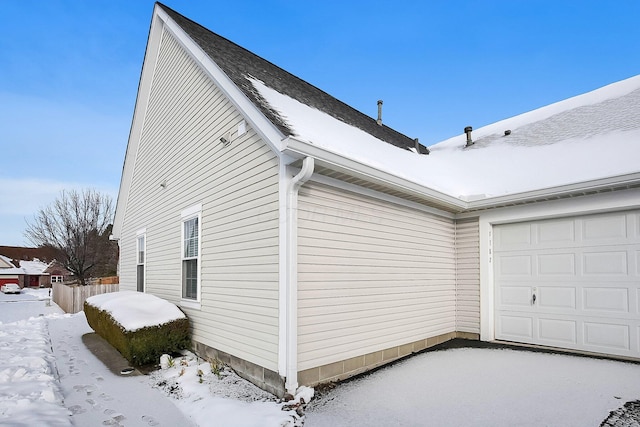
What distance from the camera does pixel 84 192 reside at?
2433 centimetres

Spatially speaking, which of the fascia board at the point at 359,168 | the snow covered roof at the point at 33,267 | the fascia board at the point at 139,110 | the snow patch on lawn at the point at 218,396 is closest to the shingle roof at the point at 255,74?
the fascia board at the point at 359,168

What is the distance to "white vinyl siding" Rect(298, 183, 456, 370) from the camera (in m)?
4.51

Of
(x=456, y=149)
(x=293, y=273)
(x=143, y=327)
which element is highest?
(x=456, y=149)

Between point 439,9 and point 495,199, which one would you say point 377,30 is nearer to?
point 439,9

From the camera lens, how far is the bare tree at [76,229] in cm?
2172

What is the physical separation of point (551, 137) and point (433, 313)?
4.86 m

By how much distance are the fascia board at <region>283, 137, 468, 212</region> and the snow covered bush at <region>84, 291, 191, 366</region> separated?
3.81 metres

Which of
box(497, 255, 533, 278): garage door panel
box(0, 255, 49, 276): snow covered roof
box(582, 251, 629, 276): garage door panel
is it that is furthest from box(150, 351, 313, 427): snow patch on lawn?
box(0, 255, 49, 276): snow covered roof

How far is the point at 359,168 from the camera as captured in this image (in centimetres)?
468

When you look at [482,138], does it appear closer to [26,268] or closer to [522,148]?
[522,148]

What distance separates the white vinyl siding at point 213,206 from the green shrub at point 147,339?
0.28 metres

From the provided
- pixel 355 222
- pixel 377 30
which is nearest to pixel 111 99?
pixel 377 30

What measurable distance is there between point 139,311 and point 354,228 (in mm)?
3925

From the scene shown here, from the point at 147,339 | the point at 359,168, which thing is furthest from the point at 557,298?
the point at 147,339
